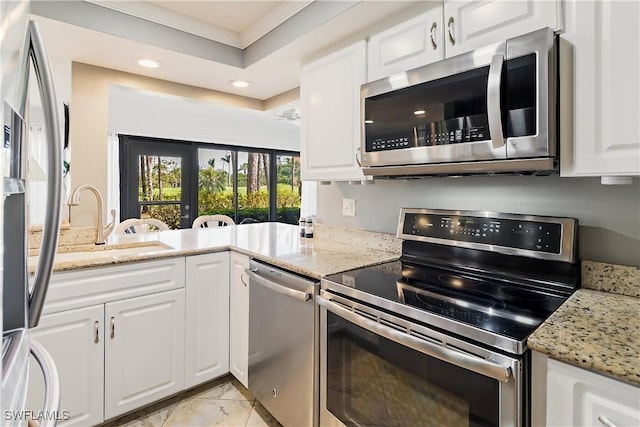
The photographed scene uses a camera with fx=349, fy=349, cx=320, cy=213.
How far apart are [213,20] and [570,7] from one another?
1966mm

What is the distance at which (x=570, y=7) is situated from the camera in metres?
1.12

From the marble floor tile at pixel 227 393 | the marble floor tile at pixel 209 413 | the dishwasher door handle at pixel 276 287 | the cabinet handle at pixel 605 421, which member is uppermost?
the dishwasher door handle at pixel 276 287

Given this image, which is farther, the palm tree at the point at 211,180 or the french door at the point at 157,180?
the palm tree at the point at 211,180

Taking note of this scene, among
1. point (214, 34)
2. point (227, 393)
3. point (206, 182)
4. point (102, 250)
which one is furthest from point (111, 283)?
point (206, 182)

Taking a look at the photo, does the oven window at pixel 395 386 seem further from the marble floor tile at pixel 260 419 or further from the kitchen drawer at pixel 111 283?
the kitchen drawer at pixel 111 283

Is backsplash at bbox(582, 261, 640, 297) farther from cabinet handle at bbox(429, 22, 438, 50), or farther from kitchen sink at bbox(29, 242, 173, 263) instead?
kitchen sink at bbox(29, 242, 173, 263)

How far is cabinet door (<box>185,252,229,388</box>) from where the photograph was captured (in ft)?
6.64

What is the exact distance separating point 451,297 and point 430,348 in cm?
24

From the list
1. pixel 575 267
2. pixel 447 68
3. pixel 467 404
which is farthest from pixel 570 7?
pixel 467 404

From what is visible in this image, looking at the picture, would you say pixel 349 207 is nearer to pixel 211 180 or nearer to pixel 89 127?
pixel 89 127

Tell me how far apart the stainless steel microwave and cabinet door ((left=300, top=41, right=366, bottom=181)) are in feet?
0.61

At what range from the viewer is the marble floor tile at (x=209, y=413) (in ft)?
6.19

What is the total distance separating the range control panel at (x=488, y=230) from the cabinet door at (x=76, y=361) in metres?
1.61

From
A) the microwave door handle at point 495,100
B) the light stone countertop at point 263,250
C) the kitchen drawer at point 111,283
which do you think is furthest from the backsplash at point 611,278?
the kitchen drawer at point 111,283
